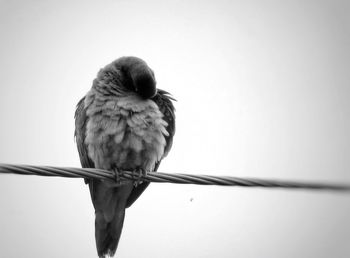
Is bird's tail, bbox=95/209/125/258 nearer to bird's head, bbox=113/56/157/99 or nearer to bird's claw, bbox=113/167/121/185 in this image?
bird's claw, bbox=113/167/121/185

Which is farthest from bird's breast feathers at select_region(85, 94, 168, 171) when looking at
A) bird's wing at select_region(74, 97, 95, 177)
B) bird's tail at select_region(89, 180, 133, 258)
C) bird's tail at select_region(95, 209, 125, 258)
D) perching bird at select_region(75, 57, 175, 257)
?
bird's tail at select_region(95, 209, 125, 258)

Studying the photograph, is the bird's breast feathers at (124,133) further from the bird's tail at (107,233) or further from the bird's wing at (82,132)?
the bird's tail at (107,233)

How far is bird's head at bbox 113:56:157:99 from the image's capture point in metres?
5.82

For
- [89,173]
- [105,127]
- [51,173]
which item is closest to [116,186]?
[105,127]

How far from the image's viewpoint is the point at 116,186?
632 cm

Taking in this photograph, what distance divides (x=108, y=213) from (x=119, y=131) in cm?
166

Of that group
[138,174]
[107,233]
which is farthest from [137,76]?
[107,233]

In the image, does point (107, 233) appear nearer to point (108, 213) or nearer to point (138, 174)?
point (108, 213)

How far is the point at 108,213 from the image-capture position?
21.4ft

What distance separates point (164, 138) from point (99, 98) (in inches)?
39.5

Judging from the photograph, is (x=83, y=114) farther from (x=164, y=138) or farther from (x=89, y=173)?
(x=89, y=173)

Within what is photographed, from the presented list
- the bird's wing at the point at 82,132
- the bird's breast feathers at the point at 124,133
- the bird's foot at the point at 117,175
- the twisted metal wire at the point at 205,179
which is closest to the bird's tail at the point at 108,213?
the bird's wing at the point at 82,132

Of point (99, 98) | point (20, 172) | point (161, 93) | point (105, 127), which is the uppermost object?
point (161, 93)

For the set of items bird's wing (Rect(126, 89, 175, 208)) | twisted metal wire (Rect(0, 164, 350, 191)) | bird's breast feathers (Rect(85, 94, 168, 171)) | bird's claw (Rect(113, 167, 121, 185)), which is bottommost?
twisted metal wire (Rect(0, 164, 350, 191))
